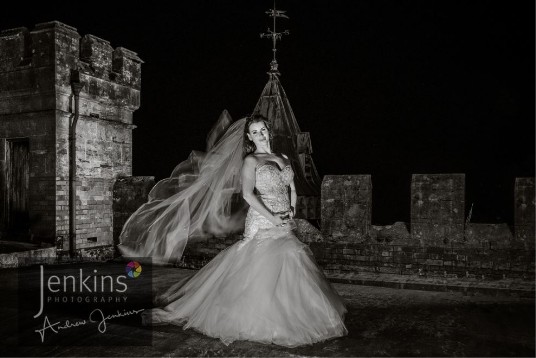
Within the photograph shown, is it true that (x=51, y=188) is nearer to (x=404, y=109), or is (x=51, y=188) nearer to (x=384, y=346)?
(x=384, y=346)

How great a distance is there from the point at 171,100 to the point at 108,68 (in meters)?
11.3

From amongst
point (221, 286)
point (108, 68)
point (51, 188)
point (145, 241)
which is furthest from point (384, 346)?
point (108, 68)

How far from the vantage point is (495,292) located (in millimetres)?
5223

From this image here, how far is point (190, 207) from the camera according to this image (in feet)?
19.6

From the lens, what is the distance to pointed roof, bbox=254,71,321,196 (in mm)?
17172

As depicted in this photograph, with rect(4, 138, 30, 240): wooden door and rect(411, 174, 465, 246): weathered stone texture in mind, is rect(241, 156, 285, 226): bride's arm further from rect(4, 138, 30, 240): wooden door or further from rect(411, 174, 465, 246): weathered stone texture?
rect(4, 138, 30, 240): wooden door

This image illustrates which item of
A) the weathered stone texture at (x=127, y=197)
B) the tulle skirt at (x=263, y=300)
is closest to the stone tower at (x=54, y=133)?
the weathered stone texture at (x=127, y=197)

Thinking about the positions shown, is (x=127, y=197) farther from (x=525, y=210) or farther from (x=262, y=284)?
(x=525, y=210)

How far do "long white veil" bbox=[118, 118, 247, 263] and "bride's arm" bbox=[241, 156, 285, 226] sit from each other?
1058 millimetres

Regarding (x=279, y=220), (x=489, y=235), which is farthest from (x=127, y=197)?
(x=489, y=235)

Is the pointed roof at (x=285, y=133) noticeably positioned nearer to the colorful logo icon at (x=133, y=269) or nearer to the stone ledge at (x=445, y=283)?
the colorful logo icon at (x=133, y=269)

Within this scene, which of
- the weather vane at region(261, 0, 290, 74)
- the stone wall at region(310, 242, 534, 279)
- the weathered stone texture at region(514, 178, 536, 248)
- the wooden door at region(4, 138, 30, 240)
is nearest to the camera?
the weathered stone texture at region(514, 178, 536, 248)

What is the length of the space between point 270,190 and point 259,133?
630mm

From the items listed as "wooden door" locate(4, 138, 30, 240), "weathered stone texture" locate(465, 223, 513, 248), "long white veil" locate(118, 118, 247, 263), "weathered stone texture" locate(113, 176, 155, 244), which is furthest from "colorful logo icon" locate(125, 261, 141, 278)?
"weathered stone texture" locate(465, 223, 513, 248)
